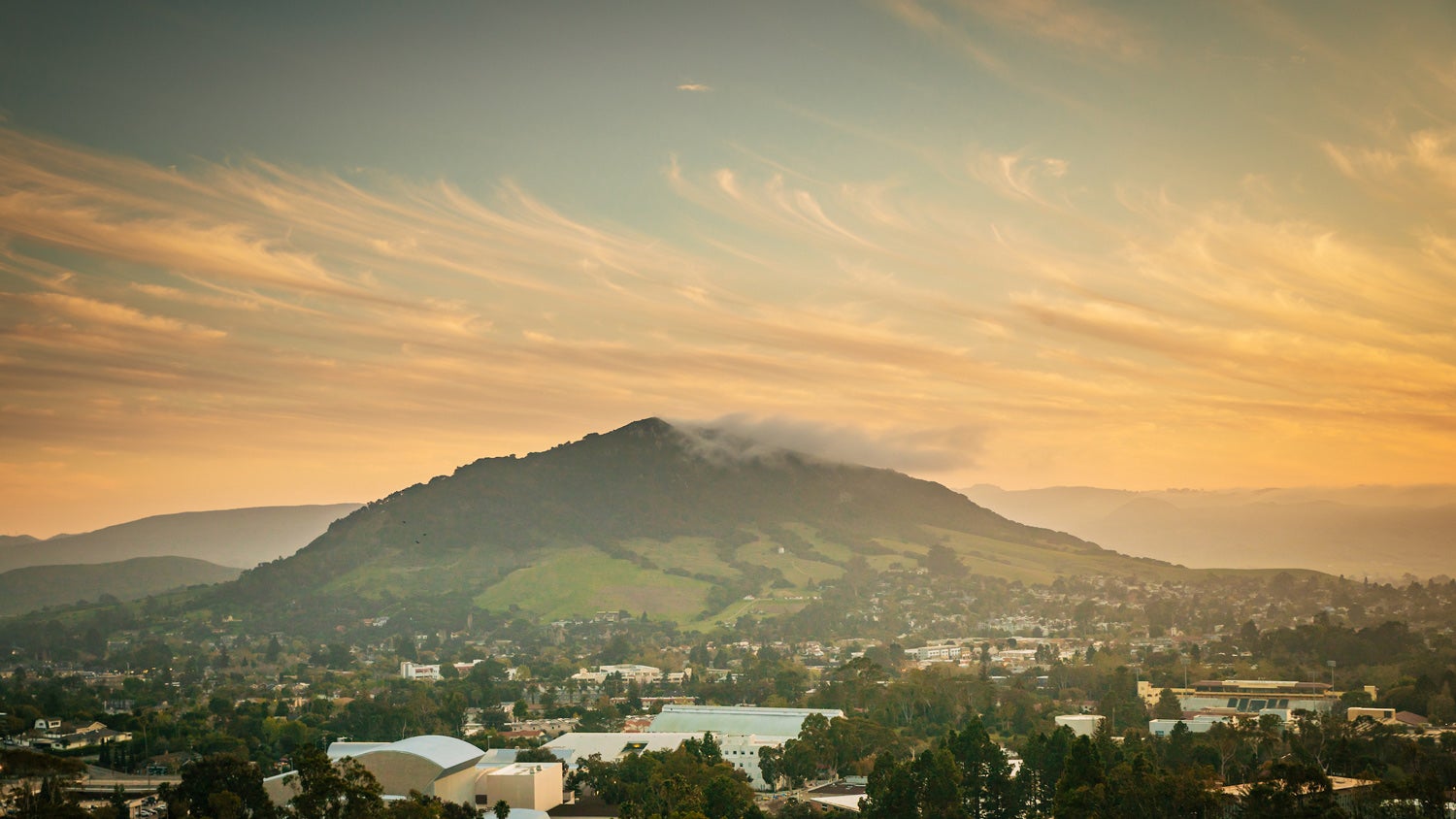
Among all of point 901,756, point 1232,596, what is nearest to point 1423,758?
point 901,756

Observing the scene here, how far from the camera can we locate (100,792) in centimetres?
6494

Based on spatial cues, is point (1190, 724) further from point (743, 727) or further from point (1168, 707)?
point (743, 727)

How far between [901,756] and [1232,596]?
123 m

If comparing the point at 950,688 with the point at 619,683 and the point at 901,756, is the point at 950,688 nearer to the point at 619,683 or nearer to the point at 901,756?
the point at 901,756

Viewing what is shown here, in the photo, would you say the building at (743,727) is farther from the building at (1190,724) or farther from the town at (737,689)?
the building at (1190,724)

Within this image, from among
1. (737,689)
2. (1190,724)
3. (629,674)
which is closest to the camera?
(1190,724)

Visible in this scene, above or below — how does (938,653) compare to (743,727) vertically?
above

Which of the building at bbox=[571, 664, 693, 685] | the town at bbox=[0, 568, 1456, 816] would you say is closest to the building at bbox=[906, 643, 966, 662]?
the town at bbox=[0, 568, 1456, 816]

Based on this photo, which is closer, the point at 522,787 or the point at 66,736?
the point at 522,787

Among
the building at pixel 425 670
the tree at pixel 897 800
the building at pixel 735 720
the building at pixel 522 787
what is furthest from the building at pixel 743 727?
the building at pixel 425 670

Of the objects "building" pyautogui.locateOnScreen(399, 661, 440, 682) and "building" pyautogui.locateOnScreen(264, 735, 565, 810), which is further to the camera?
"building" pyautogui.locateOnScreen(399, 661, 440, 682)

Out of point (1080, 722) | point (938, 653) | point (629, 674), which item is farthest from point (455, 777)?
point (938, 653)

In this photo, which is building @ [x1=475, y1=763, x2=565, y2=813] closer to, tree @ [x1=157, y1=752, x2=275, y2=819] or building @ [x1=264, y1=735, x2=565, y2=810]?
building @ [x1=264, y1=735, x2=565, y2=810]

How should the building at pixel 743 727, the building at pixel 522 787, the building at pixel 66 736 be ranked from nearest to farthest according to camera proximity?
the building at pixel 522 787, the building at pixel 743 727, the building at pixel 66 736
